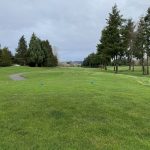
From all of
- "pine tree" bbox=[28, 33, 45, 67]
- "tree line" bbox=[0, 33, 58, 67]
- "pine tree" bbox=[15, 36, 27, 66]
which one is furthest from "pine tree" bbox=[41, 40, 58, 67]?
"pine tree" bbox=[15, 36, 27, 66]

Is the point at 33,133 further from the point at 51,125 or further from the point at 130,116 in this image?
the point at 130,116

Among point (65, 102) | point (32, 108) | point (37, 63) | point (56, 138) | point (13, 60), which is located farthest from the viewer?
point (13, 60)

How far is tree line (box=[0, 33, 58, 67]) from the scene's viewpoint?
302 ft

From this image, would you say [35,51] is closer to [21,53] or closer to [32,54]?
[32,54]

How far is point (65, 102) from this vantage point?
41.5ft

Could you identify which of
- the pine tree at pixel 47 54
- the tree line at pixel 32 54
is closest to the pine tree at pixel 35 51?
the tree line at pixel 32 54

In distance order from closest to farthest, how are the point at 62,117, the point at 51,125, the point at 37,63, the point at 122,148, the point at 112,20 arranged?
the point at 122,148 < the point at 51,125 < the point at 62,117 < the point at 112,20 < the point at 37,63

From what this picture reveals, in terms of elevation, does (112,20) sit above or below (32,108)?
above

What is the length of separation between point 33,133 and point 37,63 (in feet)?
299

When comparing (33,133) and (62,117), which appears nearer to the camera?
(33,133)

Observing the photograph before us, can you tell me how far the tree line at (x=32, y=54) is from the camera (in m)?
92.1

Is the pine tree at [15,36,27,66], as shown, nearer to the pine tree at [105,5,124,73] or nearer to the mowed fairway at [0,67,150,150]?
the pine tree at [105,5,124,73]

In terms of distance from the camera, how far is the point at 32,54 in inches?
3794

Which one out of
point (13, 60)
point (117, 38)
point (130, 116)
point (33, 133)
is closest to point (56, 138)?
point (33, 133)
